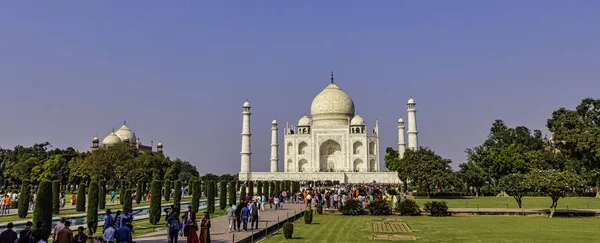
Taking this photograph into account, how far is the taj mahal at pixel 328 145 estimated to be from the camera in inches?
2438

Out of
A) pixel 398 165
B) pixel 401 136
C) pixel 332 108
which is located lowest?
pixel 398 165

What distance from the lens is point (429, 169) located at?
36.0m

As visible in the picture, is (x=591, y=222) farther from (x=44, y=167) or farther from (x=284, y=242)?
(x=44, y=167)

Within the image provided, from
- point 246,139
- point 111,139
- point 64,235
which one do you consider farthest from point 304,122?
point 64,235

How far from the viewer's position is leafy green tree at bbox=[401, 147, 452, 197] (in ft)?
115

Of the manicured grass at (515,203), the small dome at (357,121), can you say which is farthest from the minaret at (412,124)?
the manicured grass at (515,203)

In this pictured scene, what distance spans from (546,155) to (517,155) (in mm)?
6513

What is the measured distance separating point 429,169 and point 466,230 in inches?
748

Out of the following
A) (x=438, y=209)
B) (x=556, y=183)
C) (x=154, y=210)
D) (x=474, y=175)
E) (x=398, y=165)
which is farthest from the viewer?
(x=398, y=165)

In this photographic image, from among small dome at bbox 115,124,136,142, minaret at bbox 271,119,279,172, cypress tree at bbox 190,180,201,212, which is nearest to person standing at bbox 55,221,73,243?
cypress tree at bbox 190,180,201,212

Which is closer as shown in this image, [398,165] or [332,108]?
[398,165]

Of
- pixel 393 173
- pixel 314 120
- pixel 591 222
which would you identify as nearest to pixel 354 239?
pixel 591 222

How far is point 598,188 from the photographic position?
123 ft

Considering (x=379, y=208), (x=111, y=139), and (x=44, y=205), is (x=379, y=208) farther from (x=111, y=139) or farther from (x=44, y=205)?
(x=111, y=139)
